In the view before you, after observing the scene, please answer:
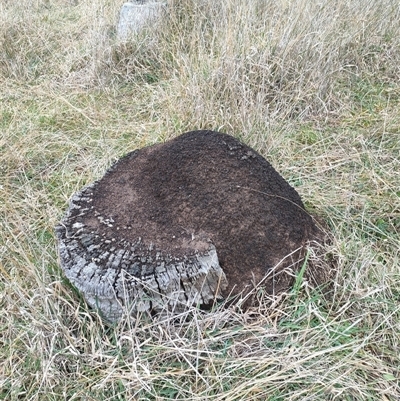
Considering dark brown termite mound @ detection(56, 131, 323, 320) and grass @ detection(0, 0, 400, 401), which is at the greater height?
dark brown termite mound @ detection(56, 131, 323, 320)

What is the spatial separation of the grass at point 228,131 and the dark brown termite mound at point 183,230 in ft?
0.33

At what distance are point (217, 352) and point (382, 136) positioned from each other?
177cm

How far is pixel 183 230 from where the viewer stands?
1.54 metres

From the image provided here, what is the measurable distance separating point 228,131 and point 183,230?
1130 millimetres

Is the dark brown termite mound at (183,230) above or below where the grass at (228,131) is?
above

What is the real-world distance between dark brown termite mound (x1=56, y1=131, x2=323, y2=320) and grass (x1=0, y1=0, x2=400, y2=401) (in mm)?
99

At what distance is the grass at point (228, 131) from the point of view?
1.35 meters

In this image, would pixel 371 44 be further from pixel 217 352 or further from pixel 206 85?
pixel 217 352

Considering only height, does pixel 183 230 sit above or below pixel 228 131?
above

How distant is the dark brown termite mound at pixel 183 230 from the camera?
1.43 metres

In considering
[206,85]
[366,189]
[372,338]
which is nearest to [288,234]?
[372,338]

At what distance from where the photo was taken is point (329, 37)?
3094 mm

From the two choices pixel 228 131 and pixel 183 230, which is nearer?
pixel 183 230

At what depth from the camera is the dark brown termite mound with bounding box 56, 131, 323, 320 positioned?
143 cm
